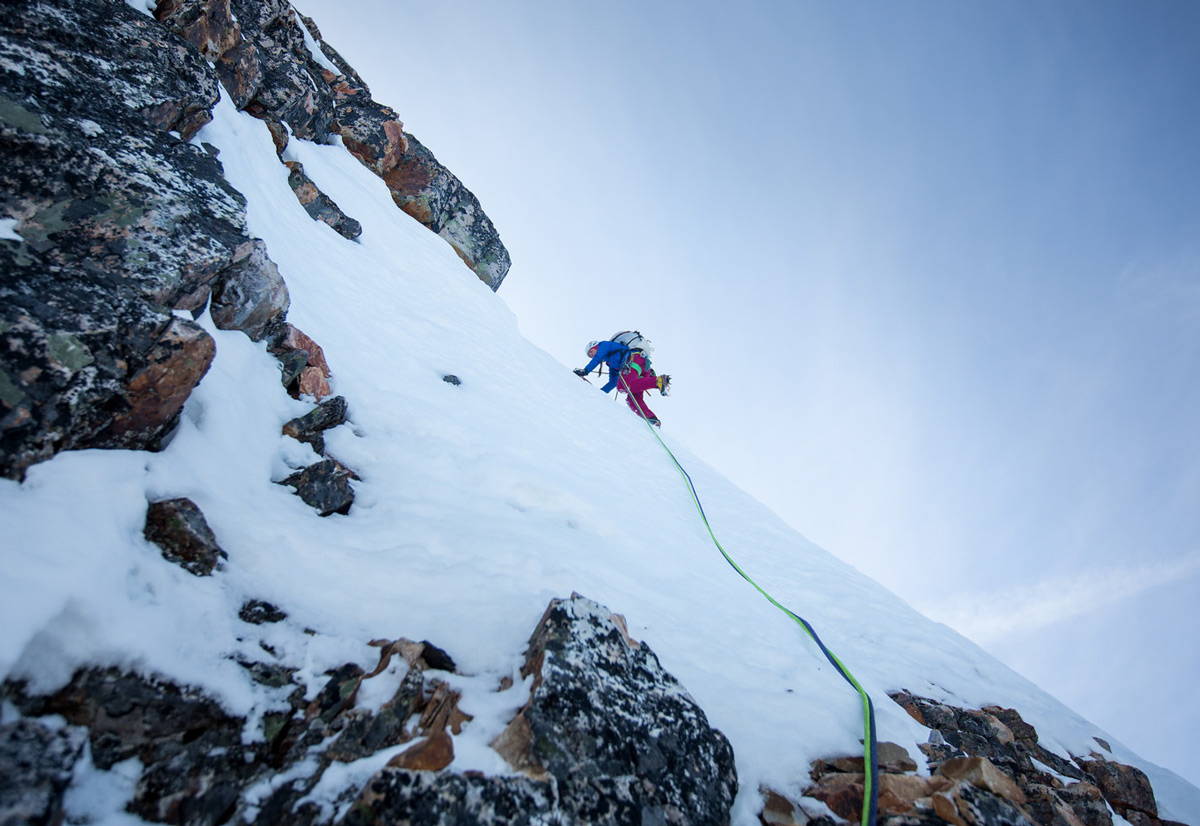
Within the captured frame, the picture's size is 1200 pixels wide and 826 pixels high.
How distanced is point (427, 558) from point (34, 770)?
80.4 inches

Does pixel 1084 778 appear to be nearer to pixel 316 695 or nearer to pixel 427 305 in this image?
pixel 316 695

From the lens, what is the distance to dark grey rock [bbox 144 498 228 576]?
242 cm

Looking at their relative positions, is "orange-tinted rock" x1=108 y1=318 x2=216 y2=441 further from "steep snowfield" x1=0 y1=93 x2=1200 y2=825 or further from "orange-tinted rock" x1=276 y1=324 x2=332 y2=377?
"orange-tinted rock" x1=276 y1=324 x2=332 y2=377

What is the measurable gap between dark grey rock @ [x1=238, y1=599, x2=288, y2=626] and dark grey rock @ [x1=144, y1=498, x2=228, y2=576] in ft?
0.83

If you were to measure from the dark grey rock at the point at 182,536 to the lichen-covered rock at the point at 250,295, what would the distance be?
81.4 inches

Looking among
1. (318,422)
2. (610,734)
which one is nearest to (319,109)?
(318,422)

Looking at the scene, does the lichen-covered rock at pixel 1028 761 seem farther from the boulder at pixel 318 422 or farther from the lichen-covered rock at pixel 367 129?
the lichen-covered rock at pixel 367 129

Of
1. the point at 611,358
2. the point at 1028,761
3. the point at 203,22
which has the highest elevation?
the point at 611,358

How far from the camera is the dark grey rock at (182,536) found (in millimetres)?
2422

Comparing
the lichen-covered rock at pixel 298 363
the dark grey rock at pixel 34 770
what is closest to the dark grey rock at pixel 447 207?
the lichen-covered rock at pixel 298 363

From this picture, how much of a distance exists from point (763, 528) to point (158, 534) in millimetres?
7624

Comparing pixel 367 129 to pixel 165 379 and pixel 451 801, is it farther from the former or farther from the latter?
pixel 451 801

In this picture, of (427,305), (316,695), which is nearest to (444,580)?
(316,695)

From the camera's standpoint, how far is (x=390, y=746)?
2.11m
